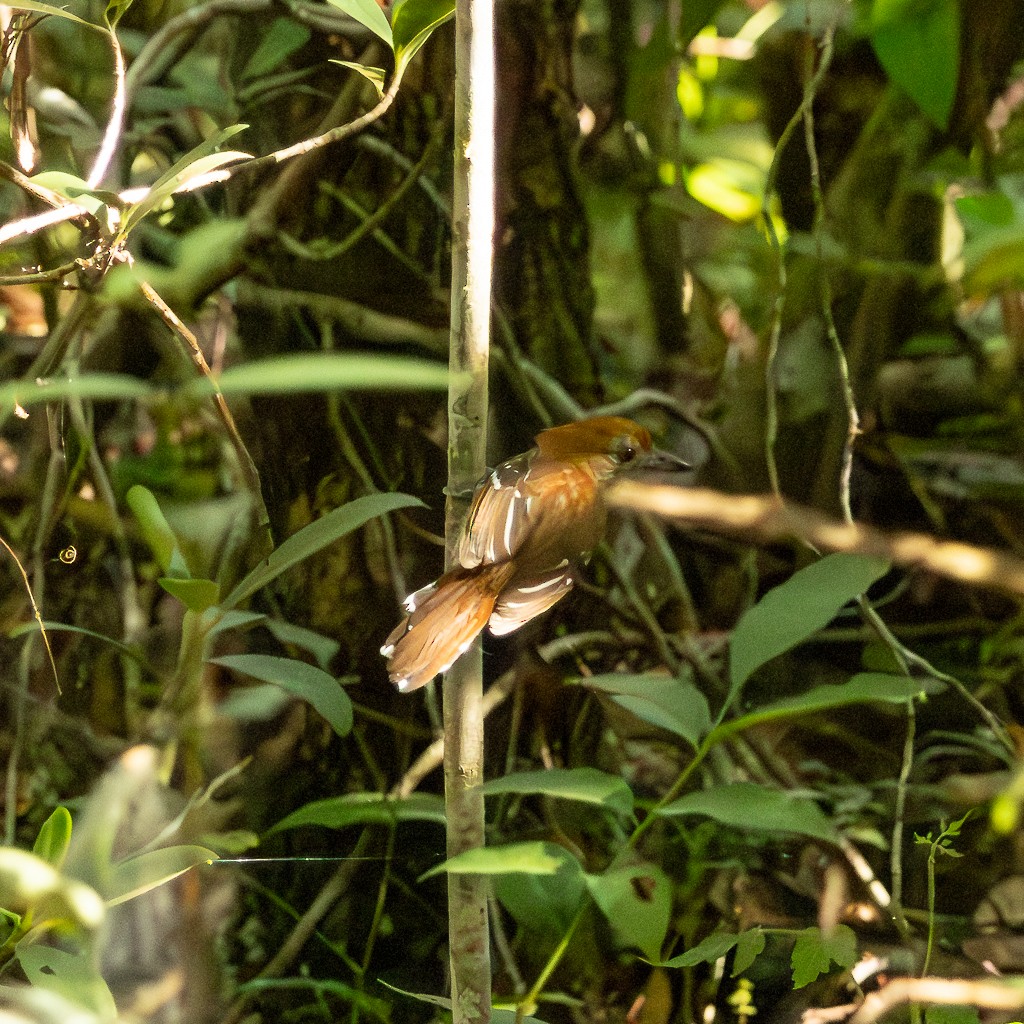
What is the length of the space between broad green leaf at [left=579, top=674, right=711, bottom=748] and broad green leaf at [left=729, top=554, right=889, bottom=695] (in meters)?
0.04

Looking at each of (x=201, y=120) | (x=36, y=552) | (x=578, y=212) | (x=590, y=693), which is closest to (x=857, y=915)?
(x=590, y=693)

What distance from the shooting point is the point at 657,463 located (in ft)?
3.02

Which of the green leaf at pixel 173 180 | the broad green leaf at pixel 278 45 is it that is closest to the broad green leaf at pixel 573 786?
the green leaf at pixel 173 180

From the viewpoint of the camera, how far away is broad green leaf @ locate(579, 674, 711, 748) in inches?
36.5

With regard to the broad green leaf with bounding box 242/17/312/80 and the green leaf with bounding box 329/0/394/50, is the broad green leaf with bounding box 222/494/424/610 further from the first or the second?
the broad green leaf with bounding box 242/17/312/80

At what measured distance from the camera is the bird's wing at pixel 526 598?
0.78 metres

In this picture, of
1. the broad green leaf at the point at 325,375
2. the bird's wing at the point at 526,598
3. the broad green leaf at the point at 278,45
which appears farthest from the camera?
the broad green leaf at the point at 278,45

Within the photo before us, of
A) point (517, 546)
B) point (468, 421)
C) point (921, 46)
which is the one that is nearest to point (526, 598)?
point (517, 546)

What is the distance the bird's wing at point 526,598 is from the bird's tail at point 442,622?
0.4 inches

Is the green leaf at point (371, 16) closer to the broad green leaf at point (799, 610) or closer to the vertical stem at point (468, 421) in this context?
the vertical stem at point (468, 421)

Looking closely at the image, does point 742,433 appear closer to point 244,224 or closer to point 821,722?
point 821,722

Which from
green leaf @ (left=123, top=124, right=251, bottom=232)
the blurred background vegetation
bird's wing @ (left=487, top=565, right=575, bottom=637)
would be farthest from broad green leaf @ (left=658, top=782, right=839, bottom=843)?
green leaf @ (left=123, top=124, right=251, bottom=232)

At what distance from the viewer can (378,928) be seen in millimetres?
1007

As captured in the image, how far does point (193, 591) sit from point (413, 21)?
519mm
